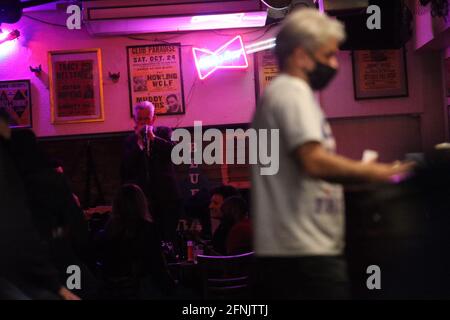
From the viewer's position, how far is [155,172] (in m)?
6.72

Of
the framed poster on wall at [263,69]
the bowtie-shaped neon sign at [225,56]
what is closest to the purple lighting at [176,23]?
the bowtie-shaped neon sign at [225,56]

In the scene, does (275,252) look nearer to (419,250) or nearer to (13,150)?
(419,250)

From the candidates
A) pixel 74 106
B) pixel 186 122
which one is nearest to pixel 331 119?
pixel 186 122

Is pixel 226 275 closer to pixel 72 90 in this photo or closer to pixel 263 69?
pixel 263 69

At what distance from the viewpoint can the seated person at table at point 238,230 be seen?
5.36 meters

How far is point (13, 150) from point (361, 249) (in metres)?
1.79

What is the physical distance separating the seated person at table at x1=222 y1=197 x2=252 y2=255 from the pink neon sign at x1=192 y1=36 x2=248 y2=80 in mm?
2666

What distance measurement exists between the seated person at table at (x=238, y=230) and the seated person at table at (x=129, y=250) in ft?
2.58

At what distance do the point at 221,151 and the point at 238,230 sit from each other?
267 cm

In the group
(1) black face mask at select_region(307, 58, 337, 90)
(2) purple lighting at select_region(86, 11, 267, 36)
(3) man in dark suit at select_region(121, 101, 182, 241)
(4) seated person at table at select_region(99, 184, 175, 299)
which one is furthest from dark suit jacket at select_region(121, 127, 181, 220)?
(1) black face mask at select_region(307, 58, 337, 90)

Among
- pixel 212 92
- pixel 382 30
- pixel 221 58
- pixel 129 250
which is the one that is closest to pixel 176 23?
pixel 221 58

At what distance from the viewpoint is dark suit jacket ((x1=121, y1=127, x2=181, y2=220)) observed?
6664mm

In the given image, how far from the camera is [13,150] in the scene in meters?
3.19

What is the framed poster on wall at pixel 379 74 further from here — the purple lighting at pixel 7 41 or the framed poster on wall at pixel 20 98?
the purple lighting at pixel 7 41
